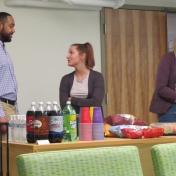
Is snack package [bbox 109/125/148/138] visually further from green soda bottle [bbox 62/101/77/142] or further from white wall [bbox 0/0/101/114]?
white wall [bbox 0/0/101/114]

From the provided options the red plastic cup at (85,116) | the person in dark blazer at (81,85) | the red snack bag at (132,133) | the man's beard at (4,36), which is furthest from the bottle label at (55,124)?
the man's beard at (4,36)

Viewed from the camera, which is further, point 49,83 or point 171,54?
point 49,83

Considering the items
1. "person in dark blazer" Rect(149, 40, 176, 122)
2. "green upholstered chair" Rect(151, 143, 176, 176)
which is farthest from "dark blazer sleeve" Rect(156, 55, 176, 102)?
"green upholstered chair" Rect(151, 143, 176, 176)

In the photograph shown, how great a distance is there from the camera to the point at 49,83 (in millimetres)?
4996

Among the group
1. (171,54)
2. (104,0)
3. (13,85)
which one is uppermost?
(104,0)

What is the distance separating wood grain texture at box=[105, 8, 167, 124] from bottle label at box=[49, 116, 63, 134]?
9.72 ft

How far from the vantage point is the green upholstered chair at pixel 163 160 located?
1586mm

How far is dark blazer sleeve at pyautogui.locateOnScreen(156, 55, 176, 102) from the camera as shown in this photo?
351 centimetres

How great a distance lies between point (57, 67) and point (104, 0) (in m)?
0.90

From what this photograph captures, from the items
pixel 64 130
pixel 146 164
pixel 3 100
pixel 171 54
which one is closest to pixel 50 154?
pixel 64 130

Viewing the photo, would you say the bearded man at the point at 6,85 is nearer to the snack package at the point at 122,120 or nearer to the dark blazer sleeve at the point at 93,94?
the dark blazer sleeve at the point at 93,94

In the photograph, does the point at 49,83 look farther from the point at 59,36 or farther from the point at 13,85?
the point at 13,85

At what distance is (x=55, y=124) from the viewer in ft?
7.52

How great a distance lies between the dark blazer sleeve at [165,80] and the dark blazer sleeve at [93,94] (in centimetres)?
47
